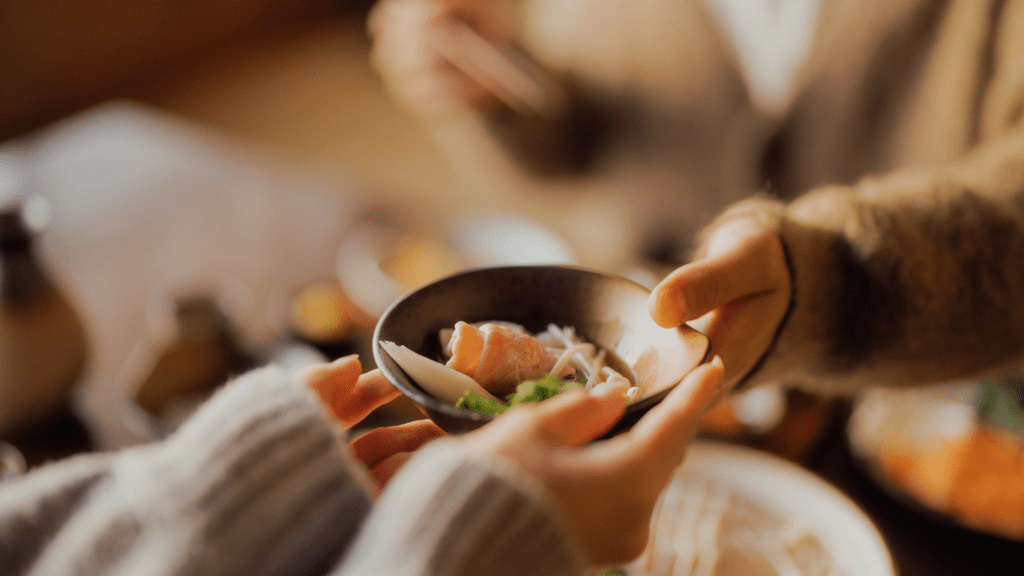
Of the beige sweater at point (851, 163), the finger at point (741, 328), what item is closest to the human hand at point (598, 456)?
the finger at point (741, 328)

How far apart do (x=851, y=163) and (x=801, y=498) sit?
1.01 m

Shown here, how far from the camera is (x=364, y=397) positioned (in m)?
0.60

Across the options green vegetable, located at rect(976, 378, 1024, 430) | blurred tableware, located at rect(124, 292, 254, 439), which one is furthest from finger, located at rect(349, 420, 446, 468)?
green vegetable, located at rect(976, 378, 1024, 430)

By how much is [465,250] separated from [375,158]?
6.45 feet

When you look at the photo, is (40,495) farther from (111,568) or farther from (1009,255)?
(1009,255)

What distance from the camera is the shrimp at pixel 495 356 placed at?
1.84 feet

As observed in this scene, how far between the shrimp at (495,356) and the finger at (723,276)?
0.37 ft

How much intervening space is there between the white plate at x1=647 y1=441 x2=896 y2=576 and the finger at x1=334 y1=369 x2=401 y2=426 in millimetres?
430

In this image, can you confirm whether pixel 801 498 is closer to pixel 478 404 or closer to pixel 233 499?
pixel 478 404

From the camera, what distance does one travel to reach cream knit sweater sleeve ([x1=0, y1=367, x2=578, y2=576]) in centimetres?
38

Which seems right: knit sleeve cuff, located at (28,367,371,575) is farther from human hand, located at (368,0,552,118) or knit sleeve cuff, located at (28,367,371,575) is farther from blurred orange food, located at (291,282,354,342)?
human hand, located at (368,0,552,118)

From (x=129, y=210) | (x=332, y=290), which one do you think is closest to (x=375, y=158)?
(x=129, y=210)

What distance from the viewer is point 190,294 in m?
1.12

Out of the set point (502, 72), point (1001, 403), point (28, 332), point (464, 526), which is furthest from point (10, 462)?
point (1001, 403)
